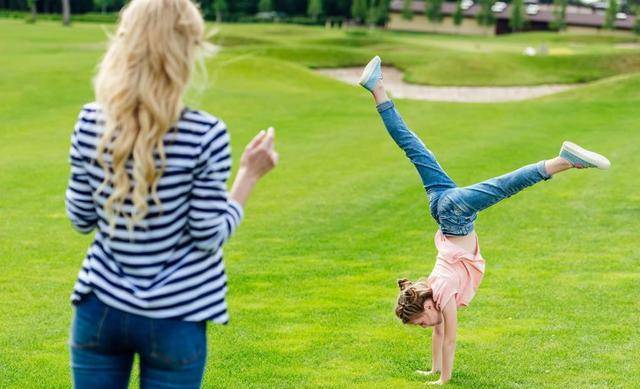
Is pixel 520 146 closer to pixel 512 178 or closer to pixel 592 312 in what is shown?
pixel 592 312

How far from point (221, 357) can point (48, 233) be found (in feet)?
20.6

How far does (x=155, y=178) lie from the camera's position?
406 cm

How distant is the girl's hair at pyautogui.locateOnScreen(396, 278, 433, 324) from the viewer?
769 centimetres

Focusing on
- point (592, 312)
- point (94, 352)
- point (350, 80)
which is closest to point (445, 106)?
point (350, 80)

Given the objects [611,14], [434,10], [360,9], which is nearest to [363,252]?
[360,9]

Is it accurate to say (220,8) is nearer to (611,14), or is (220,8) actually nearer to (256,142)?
(611,14)

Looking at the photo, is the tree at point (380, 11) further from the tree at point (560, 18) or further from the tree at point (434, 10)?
the tree at point (560, 18)

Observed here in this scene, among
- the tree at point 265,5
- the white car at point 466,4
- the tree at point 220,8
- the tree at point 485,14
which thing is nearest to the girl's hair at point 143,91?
the tree at point 220,8

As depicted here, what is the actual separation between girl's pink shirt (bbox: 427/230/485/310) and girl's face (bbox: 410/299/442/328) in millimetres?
45

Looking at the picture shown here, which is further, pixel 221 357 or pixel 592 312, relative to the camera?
pixel 592 312

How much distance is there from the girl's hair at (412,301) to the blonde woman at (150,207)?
11.6ft

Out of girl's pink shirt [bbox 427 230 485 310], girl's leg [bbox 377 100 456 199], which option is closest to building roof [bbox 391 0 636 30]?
girl's leg [bbox 377 100 456 199]

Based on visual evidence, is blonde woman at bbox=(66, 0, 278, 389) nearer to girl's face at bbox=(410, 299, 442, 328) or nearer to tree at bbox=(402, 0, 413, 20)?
girl's face at bbox=(410, 299, 442, 328)

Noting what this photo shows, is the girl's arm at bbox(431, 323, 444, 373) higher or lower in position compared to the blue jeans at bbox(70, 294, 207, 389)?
lower
